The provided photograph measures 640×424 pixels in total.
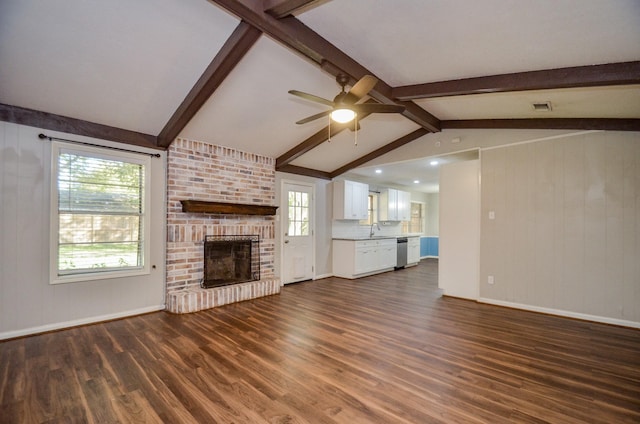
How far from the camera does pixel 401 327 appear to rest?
3.58 metres

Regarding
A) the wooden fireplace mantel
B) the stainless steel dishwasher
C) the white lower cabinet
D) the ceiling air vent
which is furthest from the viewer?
the stainless steel dishwasher

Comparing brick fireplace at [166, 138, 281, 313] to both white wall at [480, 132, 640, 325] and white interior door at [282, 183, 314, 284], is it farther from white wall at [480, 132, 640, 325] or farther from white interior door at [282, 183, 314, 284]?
white wall at [480, 132, 640, 325]

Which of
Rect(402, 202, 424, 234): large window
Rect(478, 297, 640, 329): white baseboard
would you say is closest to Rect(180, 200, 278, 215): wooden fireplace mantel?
Rect(478, 297, 640, 329): white baseboard

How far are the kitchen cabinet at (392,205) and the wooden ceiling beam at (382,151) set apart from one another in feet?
6.64

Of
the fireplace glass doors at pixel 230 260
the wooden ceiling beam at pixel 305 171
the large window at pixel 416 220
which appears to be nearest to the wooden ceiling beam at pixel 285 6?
the fireplace glass doors at pixel 230 260

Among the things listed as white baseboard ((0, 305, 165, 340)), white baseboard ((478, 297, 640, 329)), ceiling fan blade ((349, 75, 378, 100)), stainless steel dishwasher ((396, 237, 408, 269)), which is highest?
ceiling fan blade ((349, 75, 378, 100))

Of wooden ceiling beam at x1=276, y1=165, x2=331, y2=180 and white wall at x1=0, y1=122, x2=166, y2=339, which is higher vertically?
wooden ceiling beam at x1=276, y1=165, x2=331, y2=180

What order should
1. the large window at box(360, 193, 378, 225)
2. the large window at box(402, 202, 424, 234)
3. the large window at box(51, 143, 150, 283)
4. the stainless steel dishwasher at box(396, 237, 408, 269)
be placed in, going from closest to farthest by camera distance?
the large window at box(51, 143, 150, 283) → the stainless steel dishwasher at box(396, 237, 408, 269) → the large window at box(360, 193, 378, 225) → the large window at box(402, 202, 424, 234)

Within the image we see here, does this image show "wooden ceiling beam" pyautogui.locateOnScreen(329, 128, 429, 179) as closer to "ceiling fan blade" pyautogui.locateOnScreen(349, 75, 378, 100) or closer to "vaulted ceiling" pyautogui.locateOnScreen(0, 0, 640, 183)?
"vaulted ceiling" pyautogui.locateOnScreen(0, 0, 640, 183)

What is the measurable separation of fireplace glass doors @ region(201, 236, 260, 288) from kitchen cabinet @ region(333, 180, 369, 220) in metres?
2.25

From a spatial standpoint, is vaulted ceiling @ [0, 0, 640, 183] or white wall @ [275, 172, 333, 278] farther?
white wall @ [275, 172, 333, 278]

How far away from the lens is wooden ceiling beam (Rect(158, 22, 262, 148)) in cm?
267

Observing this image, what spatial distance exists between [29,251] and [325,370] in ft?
11.3

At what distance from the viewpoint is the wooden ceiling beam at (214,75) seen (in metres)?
2.67
